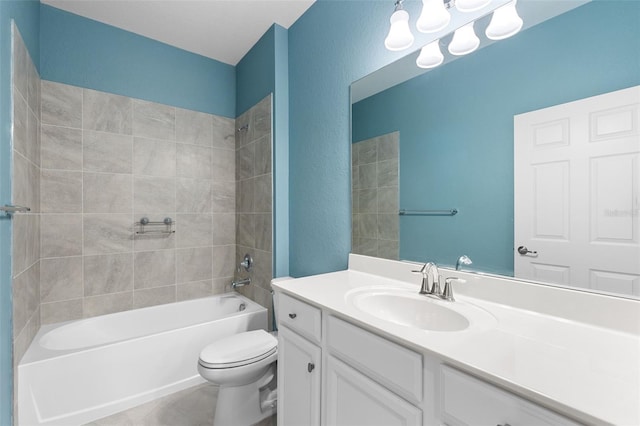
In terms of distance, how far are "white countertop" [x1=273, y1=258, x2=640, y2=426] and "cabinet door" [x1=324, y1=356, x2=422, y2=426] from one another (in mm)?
177

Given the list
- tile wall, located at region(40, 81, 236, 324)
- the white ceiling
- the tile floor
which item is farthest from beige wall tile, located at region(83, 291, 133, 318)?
the white ceiling

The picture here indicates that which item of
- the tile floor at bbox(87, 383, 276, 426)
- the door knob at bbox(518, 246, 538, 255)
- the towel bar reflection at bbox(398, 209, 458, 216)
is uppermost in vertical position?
the towel bar reflection at bbox(398, 209, 458, 216)

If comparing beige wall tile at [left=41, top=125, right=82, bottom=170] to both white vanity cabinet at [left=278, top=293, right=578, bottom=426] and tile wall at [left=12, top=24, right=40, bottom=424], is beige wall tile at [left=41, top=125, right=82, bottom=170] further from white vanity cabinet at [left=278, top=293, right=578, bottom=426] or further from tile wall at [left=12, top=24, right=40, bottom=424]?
white vanity cabinet at [left=278, top=293, right=578, bottom=426]

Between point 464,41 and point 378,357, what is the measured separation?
4.04 ft

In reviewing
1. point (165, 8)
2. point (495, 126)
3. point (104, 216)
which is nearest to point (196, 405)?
point (104, 216)

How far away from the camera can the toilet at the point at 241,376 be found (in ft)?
4.74

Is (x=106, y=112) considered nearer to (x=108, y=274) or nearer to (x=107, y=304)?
(x=108, y=274)

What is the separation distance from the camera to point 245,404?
5.08ft

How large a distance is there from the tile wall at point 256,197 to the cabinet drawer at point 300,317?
925 millimetres

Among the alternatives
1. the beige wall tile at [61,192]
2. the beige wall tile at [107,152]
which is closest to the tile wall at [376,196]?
the beige wall tile at [107,152]

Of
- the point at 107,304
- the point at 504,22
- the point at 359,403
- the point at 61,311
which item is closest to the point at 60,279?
the point at 61,311

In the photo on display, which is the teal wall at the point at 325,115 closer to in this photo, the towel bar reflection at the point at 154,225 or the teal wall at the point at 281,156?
the teal wall at the point at 281,156

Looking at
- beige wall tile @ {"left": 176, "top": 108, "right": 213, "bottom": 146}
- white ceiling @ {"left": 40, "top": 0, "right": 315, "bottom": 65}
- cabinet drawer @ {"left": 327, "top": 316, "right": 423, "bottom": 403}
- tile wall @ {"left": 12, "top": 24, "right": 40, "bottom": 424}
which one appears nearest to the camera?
cabinet drawer @ {"left": 327, "top": 316, "right": 423, "bottom": 403}

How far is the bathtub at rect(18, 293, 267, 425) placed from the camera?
1.49m
